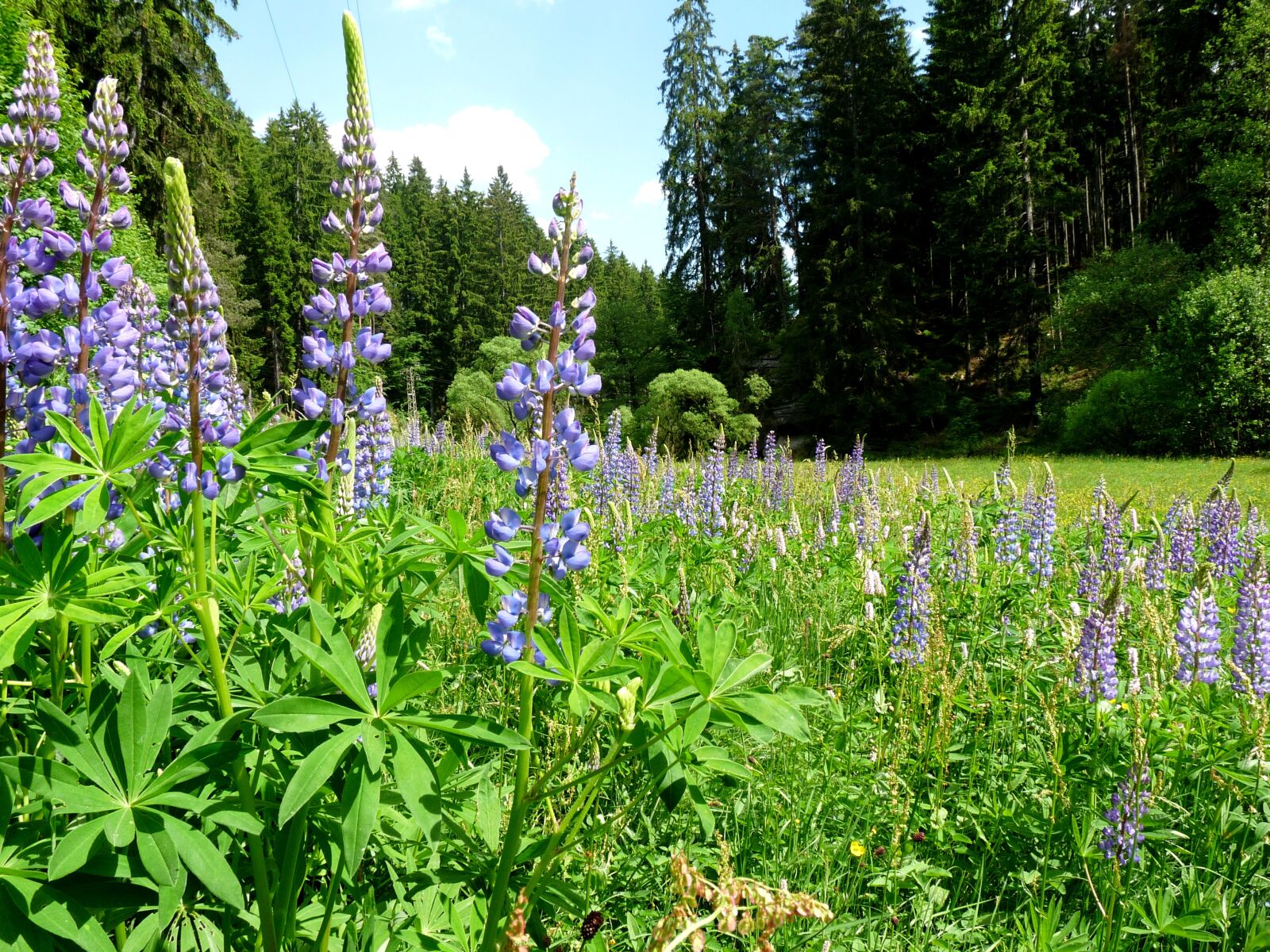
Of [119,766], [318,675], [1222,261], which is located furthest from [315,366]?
[1222,261]

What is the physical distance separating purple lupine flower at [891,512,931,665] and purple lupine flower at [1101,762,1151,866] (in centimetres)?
86

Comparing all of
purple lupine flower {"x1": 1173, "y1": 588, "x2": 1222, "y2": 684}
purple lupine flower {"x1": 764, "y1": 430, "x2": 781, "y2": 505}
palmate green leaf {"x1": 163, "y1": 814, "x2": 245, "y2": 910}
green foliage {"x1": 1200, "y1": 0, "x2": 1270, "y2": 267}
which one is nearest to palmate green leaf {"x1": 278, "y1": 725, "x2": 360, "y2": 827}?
palmate green leaf {"x1": 163, "y1": 814, "x2": 245, "y2": 910}

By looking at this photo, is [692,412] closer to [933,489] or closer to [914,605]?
[933,489]

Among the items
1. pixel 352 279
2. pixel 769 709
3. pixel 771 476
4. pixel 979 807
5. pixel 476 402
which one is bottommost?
pixel 979 807

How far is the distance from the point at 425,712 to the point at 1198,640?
2.81m

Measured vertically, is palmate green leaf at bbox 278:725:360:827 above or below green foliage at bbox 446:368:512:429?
below

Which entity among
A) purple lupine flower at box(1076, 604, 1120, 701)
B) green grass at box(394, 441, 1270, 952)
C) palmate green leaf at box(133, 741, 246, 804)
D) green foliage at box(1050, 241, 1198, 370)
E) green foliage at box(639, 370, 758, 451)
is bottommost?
green grass at box(394, 441, 1270, 952)

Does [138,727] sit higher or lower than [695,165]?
lower

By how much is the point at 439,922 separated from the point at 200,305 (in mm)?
1309

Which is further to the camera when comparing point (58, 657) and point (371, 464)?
point (371, 464)

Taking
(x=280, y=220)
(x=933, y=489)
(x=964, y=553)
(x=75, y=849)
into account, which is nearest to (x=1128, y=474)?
(x=933, y=489)

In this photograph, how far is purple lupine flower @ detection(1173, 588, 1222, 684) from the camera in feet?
8.61

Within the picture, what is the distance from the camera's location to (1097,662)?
251 centimetres

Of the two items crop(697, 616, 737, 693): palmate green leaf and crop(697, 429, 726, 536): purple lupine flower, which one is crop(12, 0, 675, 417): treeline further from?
crop(697, 429, 726, 536): purple lupine flower
